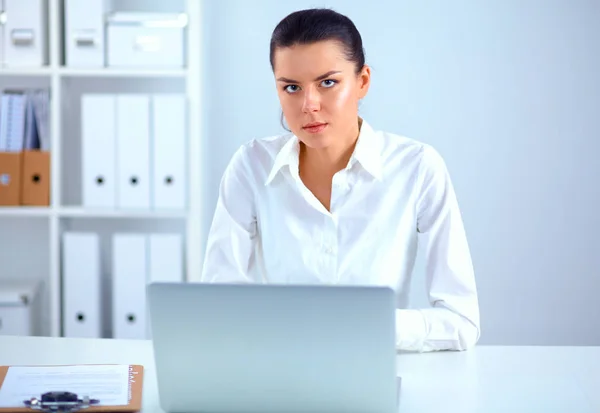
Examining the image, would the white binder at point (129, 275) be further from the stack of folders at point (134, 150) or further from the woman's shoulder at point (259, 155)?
the woman's shoulder at point (259, 155)

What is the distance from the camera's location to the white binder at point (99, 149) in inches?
121

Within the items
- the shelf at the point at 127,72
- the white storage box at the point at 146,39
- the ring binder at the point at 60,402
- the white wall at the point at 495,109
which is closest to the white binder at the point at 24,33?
the shelf at the point at 127,72

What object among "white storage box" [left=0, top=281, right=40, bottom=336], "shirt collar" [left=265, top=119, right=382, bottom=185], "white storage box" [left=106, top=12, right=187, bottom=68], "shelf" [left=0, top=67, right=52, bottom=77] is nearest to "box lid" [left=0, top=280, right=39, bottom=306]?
"white storage box" [left=0, top=281, right=40, bottom=336]

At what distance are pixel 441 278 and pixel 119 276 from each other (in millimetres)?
1737

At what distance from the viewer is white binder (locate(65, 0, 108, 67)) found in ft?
10.1

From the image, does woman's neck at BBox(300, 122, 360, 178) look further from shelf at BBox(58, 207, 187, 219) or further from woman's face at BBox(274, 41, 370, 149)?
shelf at BBox(58, 207, 187, 219)

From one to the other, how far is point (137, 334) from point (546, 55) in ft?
6.31

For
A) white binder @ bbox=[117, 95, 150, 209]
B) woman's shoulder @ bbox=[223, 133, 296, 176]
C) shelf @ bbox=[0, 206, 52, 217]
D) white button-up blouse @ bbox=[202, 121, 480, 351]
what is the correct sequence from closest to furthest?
white button-up blouse @ bbox=[202, 121, 480, 351] → woman's shoulder @ bbox=[223, 133, 296, 176] → white binder @ bbox=[117, 95, 150, 209] → shelf @ bbox=[0, 206, 52, 217]

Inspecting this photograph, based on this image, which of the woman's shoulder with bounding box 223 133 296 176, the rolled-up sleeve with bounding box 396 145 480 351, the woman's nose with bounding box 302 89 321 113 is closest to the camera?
the rolled-up sleeve with bounding box 396 145 480 351

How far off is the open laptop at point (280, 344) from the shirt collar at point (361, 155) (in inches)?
31.1

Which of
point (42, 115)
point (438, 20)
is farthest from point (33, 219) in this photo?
point (438, 20)

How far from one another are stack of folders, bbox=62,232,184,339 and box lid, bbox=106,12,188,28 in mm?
767

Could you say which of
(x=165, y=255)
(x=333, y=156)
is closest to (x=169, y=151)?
(x=165, y=255)

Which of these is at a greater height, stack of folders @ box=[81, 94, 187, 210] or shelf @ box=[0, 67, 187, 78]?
shelf @ box=[0, 67, 187, 78]
